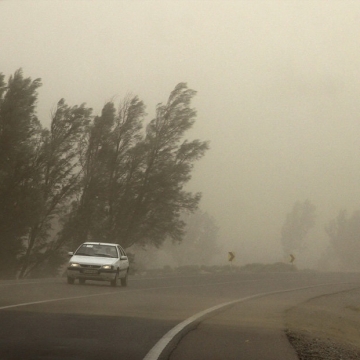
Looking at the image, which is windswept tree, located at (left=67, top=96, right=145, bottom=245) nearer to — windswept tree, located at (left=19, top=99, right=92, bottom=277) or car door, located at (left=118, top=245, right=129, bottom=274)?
windswept tree, located at (left=19, top=99, right=92, bottom=277)

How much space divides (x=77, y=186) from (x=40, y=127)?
406 cm

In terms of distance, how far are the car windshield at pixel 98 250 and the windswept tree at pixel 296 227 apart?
11421cm

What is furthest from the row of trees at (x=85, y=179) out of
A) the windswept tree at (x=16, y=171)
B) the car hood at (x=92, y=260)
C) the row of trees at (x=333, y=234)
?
the row of trees at (x=333, y=234)

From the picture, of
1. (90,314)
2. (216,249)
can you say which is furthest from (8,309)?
(216,249)

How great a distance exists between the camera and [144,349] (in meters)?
11.7

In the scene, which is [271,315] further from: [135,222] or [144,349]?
[135,222]

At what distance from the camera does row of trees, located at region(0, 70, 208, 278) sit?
40281 mm

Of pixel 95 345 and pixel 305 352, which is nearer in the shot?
pixel 95 345

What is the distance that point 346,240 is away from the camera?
13612 cm

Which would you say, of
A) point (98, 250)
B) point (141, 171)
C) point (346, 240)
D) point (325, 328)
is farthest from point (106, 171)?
point (346, 240)

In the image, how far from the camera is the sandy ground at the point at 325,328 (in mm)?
13571

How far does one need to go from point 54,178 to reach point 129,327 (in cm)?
3064

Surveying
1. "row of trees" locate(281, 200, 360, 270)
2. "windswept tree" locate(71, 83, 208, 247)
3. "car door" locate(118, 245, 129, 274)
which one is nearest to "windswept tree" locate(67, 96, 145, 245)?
"windswept tree" locate(71, 83, 208, 247)

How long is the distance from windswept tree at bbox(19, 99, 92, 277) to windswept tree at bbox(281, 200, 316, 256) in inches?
3964
